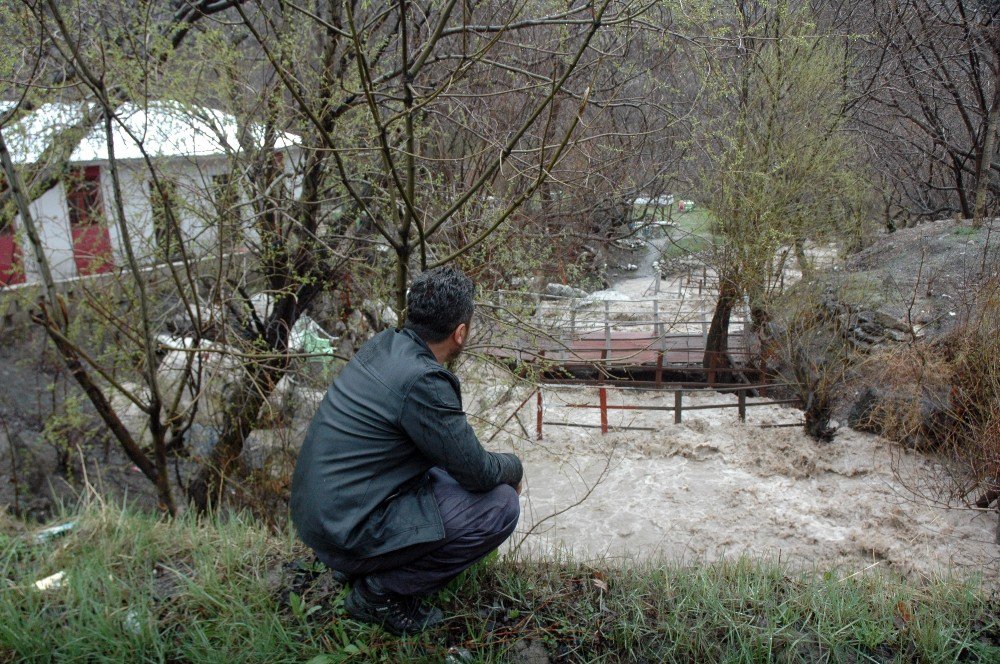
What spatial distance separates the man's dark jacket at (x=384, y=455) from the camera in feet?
7.68

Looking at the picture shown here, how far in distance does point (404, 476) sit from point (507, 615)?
0.68 meters

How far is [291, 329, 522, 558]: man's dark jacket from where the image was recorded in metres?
2.34

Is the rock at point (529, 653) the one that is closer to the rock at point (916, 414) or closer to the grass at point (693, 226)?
the rock at point (916, 414)

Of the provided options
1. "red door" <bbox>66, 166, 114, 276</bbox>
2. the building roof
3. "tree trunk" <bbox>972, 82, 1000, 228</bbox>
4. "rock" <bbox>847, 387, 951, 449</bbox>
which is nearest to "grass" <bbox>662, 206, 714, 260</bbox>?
"rock" <bbox>847, 387, 951, 449</bbox>

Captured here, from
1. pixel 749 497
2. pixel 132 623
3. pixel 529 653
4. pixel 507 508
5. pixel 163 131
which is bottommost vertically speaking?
pixel 749 497

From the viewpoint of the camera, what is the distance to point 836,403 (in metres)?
11.9

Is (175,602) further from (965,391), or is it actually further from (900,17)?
(900,17)

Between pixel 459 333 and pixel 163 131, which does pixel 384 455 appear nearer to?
pixel 459 333

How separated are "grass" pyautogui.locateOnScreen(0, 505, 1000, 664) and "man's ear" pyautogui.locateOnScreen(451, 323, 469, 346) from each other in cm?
90

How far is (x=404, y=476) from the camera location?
245 cm

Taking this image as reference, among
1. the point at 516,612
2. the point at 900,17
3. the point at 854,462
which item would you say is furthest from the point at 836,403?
the point at 516,612

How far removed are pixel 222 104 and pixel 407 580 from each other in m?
6.35

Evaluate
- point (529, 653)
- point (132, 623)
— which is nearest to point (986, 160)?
point (529, 653)

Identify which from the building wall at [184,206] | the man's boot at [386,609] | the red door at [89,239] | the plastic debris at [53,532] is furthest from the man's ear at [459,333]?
the red door at [89,239]
